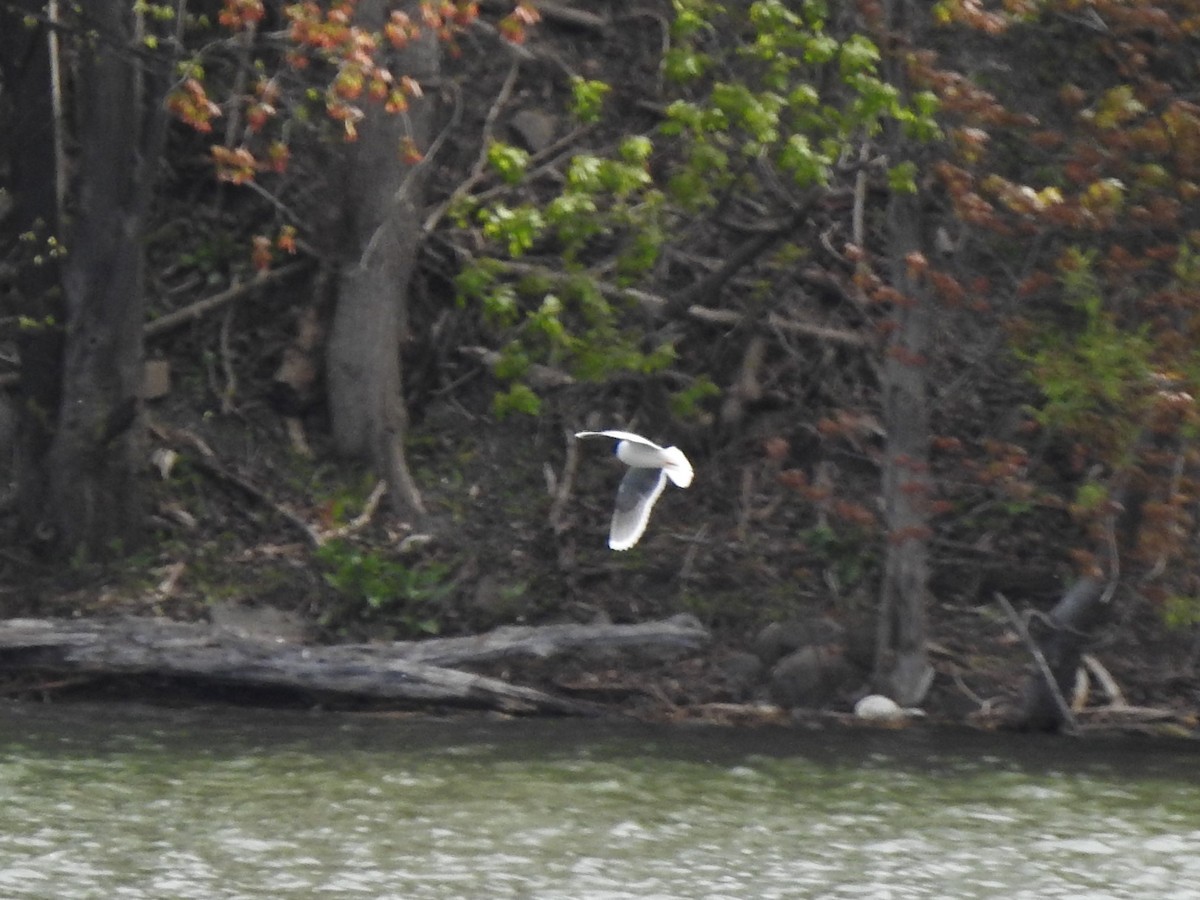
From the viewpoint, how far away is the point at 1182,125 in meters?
11.8

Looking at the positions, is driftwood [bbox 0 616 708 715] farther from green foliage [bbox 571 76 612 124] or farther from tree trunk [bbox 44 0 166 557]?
green foliage [bbox 571 76 612 124]

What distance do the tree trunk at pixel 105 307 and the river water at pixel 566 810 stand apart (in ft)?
8.24

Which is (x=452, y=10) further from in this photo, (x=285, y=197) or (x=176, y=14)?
(x=285, y=197)

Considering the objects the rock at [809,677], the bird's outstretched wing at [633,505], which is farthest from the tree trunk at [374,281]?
the bird's outstretched wing at [633,505]

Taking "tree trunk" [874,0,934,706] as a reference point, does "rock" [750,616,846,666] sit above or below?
below

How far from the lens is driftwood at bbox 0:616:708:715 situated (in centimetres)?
1333

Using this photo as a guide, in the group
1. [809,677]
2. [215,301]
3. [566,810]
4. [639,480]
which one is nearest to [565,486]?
[809,677]

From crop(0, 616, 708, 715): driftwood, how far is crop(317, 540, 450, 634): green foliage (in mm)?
1300

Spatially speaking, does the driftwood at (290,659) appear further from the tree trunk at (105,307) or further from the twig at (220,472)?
the twig at (220,472)

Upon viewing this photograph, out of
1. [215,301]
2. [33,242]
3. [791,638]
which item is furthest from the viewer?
[215,301]

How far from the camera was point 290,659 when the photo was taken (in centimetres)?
1338

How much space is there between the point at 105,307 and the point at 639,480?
4.27m

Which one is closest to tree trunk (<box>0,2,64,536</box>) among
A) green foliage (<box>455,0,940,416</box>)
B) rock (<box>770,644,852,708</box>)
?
green foliage (<box>455,0,940,416</box>)

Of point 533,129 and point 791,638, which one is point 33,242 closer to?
point 533,129
